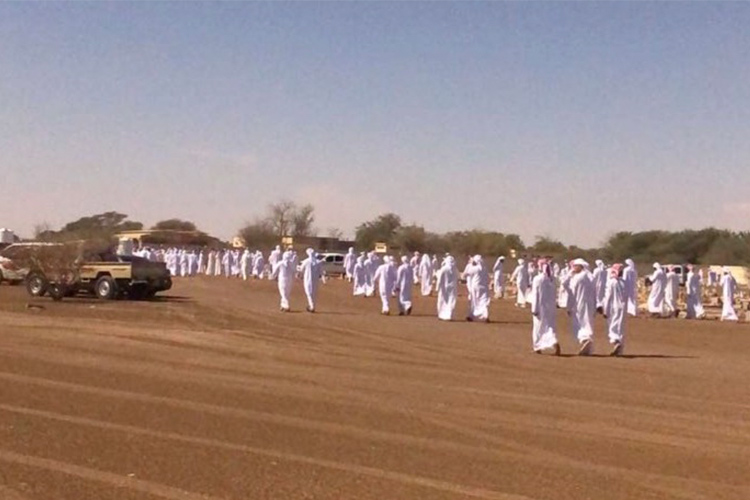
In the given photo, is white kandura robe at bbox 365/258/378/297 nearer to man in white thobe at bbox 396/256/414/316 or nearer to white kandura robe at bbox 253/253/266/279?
man in white thobe at bbox 396/256/414/316

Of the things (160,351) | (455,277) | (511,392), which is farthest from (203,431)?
(455,277)

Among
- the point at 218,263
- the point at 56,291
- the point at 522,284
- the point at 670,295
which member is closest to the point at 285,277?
the point at 56,291

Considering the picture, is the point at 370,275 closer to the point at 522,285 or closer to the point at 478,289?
the point at 522,285

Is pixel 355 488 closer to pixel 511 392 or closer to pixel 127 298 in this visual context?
pixel 511 392

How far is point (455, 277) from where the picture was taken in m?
31.1

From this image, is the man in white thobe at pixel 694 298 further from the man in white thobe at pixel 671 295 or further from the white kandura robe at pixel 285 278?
the white kandura robe at pixel 285 278

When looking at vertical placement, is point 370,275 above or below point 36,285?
above

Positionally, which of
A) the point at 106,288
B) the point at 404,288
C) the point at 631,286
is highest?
the point at 631,286

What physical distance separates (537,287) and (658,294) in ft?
61.0

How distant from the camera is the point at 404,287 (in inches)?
1359

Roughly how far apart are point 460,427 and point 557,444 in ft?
3.87

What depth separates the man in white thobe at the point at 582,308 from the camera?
21.1 m

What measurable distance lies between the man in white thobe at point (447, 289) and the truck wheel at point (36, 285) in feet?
39.7

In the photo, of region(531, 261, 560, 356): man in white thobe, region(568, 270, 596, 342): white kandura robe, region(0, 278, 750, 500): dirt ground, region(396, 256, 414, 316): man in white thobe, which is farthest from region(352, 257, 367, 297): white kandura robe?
region(531, 261, 560, 356): man in white thobe
